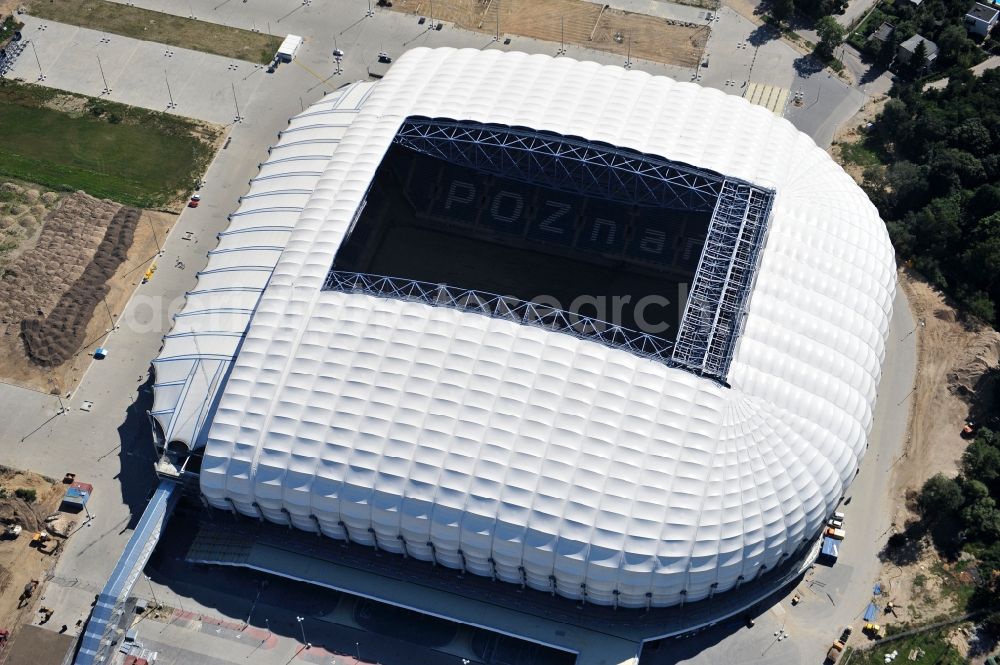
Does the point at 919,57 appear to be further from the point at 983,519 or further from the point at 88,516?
the point at 88,516

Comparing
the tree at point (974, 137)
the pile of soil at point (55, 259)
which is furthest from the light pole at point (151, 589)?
the tree at point (974, 137)

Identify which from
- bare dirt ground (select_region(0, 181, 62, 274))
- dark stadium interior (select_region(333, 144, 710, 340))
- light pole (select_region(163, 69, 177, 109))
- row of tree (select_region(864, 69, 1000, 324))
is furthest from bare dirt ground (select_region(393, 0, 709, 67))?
bare dirt ground (select_region(0, 181, 62, 274))

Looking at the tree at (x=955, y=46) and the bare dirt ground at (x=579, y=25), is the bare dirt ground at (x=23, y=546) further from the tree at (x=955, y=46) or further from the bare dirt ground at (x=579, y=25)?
the tree at (x=955, y=46)

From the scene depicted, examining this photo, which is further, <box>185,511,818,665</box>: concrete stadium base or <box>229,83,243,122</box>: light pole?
<box>229,83,243,122</box>: light pole

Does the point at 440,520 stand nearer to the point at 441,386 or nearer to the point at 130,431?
the point at 441,386

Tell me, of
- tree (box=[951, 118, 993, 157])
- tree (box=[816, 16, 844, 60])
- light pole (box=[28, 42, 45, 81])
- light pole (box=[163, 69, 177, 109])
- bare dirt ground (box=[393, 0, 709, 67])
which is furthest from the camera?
bare dirt ground (box=[393, 0, 709, 67])


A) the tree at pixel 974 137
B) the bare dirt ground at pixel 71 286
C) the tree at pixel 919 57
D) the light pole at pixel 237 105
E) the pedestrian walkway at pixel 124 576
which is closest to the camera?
the pedestrian walkway at pixel 124 576

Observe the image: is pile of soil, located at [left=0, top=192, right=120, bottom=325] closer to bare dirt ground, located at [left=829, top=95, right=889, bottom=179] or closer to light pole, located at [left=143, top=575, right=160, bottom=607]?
light pole, located at [left=143, top=575, right=160, bottom=607]
